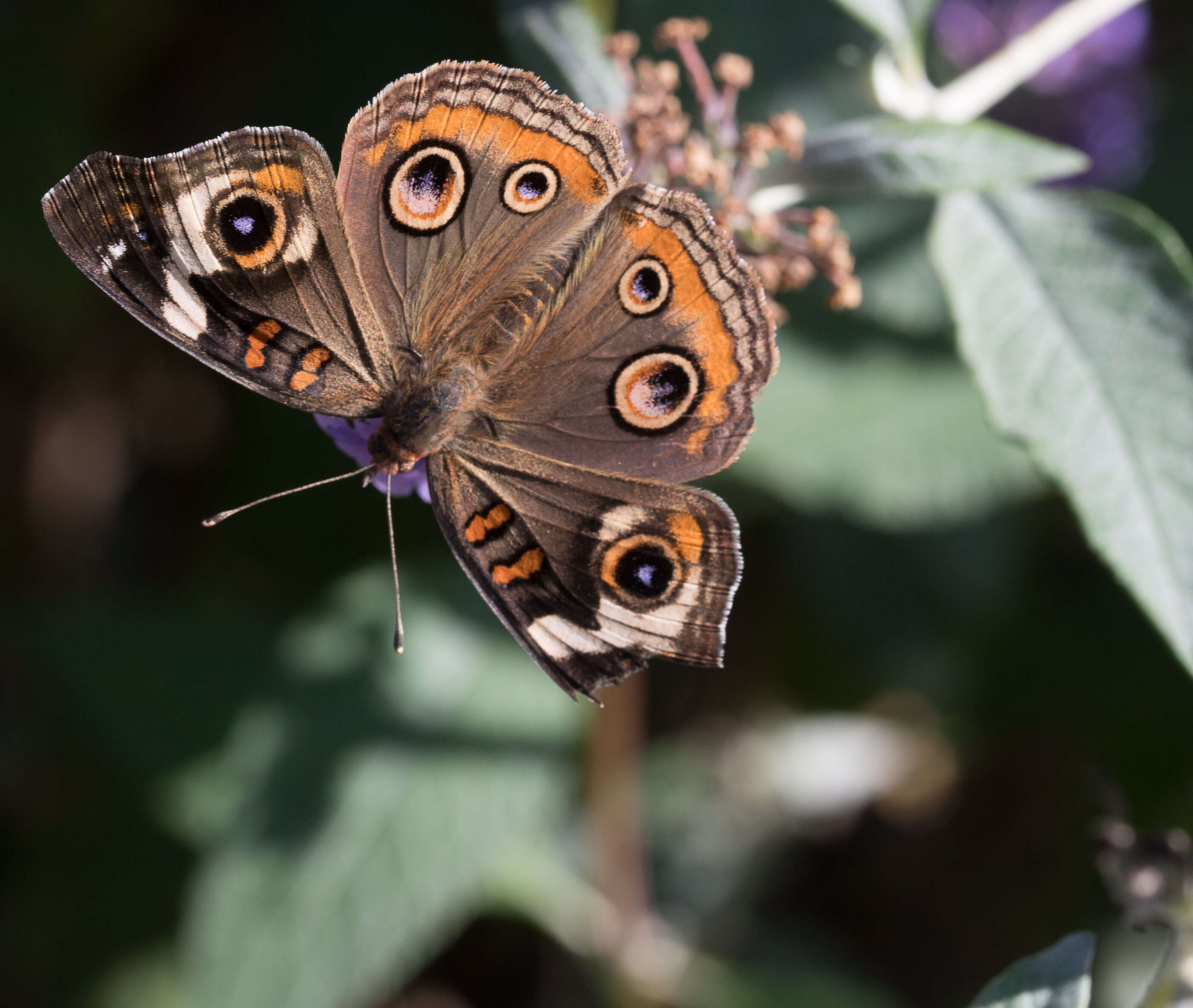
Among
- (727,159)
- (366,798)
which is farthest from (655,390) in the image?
(366,798)

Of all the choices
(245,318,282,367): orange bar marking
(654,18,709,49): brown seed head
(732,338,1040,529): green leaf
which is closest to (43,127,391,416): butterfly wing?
(245,318,282,367): orange bar marking

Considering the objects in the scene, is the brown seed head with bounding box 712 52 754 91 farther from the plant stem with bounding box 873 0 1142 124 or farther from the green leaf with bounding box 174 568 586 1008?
the green leaf with bounding box 174 568 586 1008

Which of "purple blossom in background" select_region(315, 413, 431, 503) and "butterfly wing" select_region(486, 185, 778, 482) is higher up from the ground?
"butterfly wing" select_region(486, 185, 778, 482)

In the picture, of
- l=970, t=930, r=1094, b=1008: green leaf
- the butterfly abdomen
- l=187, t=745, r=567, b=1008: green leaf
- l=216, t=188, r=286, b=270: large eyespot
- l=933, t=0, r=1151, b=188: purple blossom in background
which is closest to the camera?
l=970, t=930, r=1094, b=1008: green leaf

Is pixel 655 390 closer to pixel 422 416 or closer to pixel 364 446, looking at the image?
pixel 422 416

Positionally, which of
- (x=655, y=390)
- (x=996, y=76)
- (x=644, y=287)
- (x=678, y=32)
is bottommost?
(x=655, y=390)

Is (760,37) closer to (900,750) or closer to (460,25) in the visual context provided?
(460,25)

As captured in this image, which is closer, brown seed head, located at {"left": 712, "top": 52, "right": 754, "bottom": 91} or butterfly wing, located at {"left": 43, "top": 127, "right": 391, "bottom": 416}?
butterfly wing, located at {"left": 43, "top": 127, "right": 391, "bottom": 416}

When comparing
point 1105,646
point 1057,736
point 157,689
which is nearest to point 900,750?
point 1057,736
